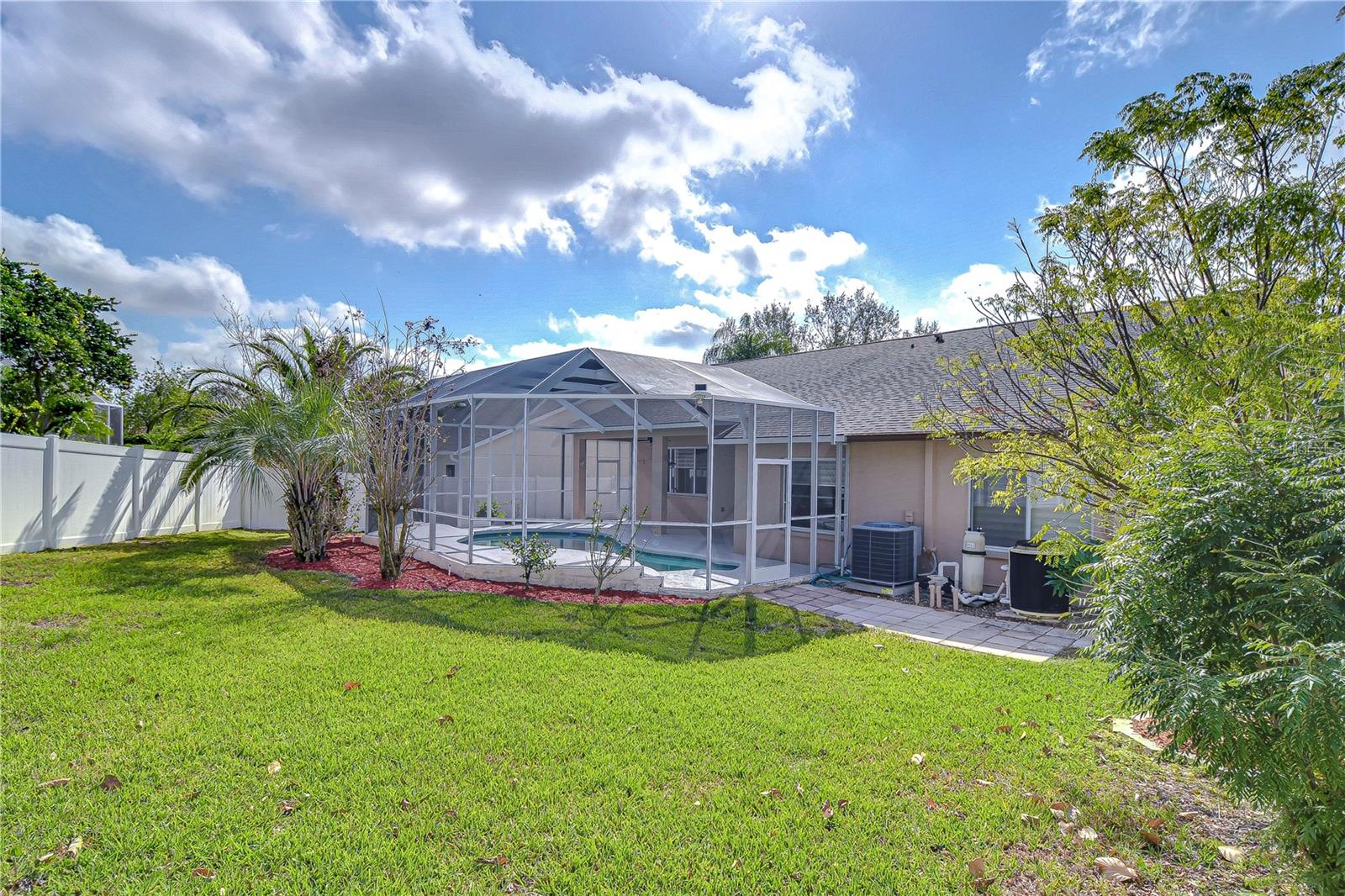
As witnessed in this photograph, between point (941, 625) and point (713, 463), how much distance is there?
14.1 feet

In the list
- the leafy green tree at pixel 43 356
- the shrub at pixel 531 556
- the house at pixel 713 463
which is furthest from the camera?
the leafy green tree at pixel 43 356

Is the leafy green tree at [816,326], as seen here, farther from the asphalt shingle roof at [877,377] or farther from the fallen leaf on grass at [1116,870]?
the fallen leaf on grass at [1116,870]

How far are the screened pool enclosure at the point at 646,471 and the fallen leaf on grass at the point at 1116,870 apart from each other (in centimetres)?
585

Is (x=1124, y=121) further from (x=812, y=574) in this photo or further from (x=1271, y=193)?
(x=812, y=574)

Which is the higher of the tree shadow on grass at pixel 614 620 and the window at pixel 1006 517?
the window at pixel 1006 517

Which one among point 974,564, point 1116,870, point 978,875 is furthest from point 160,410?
point 1116,870

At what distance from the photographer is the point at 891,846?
3129 millimetres

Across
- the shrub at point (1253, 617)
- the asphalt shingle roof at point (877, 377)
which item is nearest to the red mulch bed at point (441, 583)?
the asphalt shingle roof at point (877, 377)

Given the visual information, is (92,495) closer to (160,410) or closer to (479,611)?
(479,611)

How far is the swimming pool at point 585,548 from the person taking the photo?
12266mm

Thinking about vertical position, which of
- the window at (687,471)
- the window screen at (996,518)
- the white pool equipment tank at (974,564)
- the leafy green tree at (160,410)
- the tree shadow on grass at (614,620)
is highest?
the leafy green tree at (160,410)

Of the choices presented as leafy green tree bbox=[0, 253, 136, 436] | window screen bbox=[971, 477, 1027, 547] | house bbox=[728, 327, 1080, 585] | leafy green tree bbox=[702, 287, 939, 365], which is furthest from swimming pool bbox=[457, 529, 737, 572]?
leafy green tree bbox=[702, 287, 939, 365]

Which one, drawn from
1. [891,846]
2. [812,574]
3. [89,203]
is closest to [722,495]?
[812,574]

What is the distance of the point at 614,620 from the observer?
306 inches
